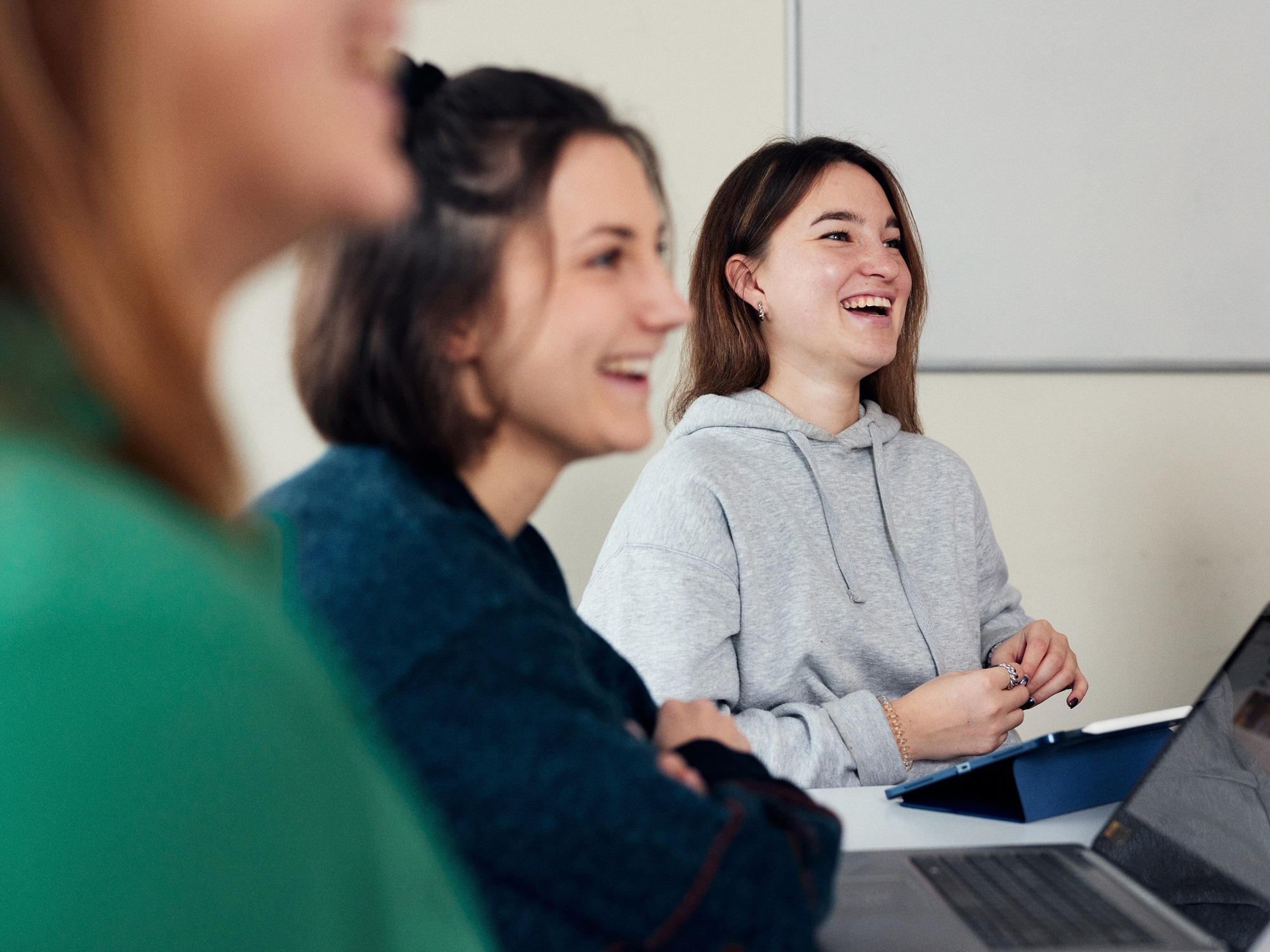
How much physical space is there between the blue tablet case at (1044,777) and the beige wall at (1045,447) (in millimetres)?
1098

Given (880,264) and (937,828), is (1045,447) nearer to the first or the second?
(880,264)

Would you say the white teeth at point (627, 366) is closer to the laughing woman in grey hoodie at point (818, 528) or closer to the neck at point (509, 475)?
the neck at point (509, 475)

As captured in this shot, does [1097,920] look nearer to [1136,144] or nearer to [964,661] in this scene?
[964,661]

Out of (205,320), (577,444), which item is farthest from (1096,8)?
(205,320)

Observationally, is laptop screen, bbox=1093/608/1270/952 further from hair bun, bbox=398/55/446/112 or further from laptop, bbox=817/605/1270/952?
hair bun, bbox=398/55/446/112

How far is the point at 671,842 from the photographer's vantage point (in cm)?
53

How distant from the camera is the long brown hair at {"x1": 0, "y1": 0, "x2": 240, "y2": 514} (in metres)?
0.25

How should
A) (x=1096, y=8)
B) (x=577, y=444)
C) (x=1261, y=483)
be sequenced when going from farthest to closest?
(x=1261, y=483) < (x=1096, y=8) < (x=577, y=444)

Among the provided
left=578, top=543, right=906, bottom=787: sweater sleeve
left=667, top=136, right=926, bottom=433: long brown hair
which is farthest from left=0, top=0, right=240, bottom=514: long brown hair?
left=667, top=136, right=926, bottom=433: long brown hair

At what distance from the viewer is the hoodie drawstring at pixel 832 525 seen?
144 centimetres

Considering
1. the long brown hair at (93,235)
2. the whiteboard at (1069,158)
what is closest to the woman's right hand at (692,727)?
the long brown hair at (93,235)

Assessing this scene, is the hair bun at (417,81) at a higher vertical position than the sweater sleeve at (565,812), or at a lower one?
higher

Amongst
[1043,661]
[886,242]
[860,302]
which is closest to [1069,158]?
[886,242]

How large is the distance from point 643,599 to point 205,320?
1028mm
